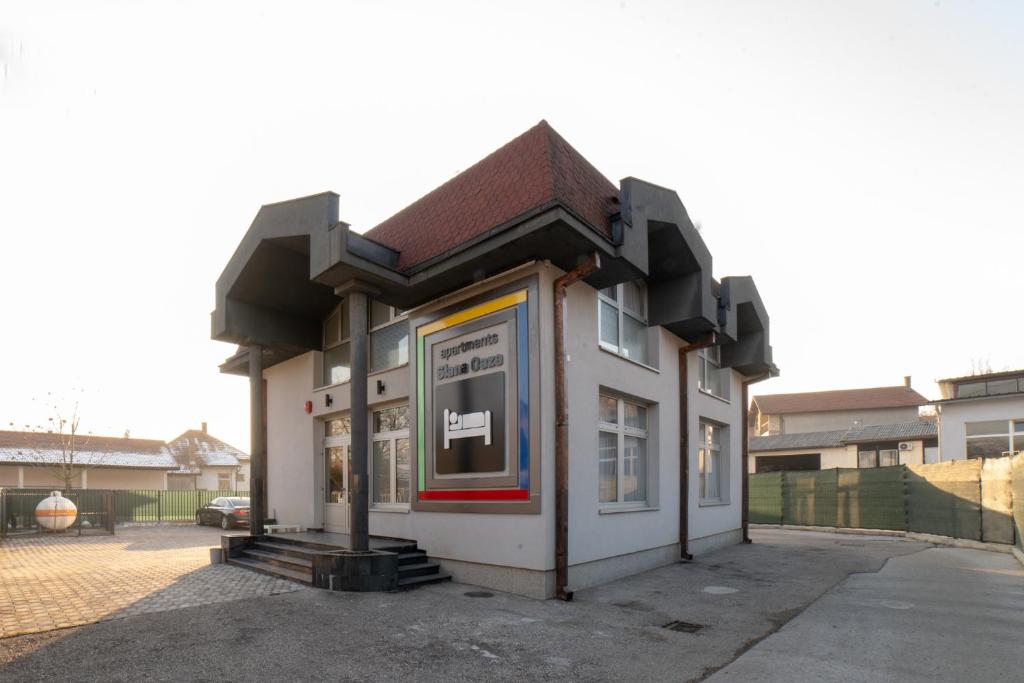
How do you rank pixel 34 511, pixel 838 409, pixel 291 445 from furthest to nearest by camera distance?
pixel 838 409, pixel 34 511, pixel 291 445

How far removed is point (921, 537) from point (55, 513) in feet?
79.8

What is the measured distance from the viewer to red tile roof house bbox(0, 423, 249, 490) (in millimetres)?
31016

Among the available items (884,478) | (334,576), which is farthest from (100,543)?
(884,478)

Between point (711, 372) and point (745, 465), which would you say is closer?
point (711, 372)

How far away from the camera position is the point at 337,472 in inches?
527

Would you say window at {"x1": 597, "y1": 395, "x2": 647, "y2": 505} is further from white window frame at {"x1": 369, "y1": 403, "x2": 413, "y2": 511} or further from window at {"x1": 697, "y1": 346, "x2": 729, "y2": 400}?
window at {"x1": 697, "y1": 346, "x2": 729, "y2": 400}

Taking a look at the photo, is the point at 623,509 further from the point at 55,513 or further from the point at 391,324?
the point at 55,513

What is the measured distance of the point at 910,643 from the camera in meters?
6.21

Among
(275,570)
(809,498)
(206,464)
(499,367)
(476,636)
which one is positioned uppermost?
(499,367)

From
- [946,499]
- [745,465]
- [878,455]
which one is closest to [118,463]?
[745,465]

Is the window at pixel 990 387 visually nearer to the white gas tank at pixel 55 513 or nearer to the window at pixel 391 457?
the window at pixel 391 457

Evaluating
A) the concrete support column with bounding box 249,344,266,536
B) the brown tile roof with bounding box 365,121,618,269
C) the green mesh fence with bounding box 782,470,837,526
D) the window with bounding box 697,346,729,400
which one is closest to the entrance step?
the concrete support column with bounding box 249,344,266,536

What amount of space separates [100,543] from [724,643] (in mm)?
15751

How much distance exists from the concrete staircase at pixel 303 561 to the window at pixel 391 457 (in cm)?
138
